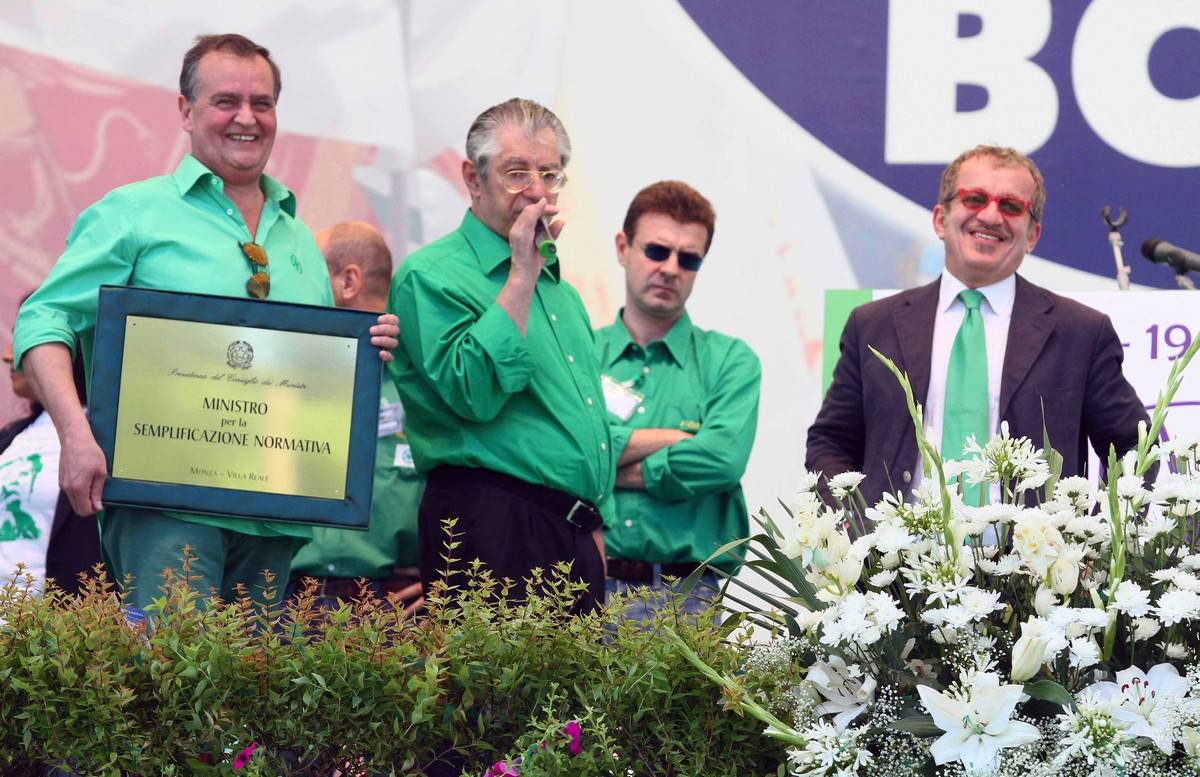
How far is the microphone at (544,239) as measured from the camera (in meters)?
3.66

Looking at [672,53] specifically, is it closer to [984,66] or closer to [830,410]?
[984,66]

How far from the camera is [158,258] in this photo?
3385 mm

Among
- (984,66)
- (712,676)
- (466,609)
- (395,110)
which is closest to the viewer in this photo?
(712,676)

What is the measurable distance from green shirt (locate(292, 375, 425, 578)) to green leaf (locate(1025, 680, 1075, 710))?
2728 mm

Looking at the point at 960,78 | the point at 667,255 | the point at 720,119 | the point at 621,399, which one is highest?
the point at 960,78

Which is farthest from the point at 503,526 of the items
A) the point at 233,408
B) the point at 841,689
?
the point at 841,689

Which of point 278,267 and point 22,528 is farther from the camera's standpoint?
point 22,528

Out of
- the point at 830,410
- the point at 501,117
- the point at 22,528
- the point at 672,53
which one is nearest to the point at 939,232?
the point at 830,410

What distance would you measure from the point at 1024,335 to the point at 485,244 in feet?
4.31

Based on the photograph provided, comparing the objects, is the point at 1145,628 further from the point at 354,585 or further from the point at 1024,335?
the point at 354,585

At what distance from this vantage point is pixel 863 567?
2.15 metres

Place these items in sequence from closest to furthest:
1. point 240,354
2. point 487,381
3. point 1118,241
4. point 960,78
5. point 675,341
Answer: point 240,354, point 487,381, point 675,341, point 1118,241, point 960,78

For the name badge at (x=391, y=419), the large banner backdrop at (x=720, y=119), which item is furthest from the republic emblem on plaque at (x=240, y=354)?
the large banner backdrop at (x=720, y=119)

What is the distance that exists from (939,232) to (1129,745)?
2.24 metres
